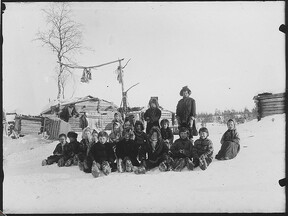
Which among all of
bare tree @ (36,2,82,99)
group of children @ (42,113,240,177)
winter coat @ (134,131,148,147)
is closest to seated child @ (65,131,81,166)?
group of children @ (42,113,240,177)

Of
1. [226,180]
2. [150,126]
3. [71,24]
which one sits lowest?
[226,180]

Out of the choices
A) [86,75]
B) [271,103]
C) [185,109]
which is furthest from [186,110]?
[86,75]

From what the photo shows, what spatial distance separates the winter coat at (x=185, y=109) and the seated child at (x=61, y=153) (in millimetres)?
771

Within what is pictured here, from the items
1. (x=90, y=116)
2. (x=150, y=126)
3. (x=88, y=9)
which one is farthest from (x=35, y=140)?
(x=88, y=9)

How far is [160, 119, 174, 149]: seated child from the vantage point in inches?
86.3

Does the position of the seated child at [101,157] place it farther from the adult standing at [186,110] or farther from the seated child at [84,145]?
the adult standing at [186,110]

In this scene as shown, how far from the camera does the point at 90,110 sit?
2.19 meters

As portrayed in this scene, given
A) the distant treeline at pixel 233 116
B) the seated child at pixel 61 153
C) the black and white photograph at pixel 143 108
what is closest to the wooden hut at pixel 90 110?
the black and white photograph at pixel 143 108

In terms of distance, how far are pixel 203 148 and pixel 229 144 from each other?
0.17 meters

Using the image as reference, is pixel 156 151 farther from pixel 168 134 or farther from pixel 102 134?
pixel 102 134

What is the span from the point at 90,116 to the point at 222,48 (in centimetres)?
98

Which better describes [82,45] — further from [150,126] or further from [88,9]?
[150,126]

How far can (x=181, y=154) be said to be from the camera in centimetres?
217

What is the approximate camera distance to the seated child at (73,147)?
2.22m
